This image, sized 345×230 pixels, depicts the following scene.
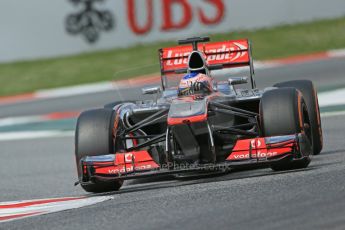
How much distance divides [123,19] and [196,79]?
11.8m

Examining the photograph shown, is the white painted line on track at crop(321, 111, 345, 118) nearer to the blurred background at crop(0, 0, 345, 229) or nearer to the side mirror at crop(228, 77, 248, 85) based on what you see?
the blurred background at crop(0, 0, 345, 229)

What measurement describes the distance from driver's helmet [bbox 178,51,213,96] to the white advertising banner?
36.5 feet

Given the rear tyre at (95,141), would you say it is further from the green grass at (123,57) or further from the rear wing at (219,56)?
the green grass at (123,57)

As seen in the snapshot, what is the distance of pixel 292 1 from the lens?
2084 cm

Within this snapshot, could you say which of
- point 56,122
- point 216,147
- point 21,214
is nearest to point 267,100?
point 216,147

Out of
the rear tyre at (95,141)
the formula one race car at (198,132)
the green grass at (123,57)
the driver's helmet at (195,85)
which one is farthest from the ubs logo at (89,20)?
the rear tyre at (95,141)

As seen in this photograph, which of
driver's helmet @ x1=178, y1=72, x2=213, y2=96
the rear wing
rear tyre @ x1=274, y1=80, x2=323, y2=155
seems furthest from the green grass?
driver's helmet @ x1=178, y1=72, x2=213, y2=96

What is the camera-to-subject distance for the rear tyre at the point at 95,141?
29.0 feet

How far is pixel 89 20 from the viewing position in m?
20.9

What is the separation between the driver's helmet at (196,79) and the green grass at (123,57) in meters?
11.2

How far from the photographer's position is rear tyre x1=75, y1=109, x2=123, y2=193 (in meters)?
8.84

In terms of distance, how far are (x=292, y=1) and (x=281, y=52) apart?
110cm

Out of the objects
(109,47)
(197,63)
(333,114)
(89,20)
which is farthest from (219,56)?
(109,47)

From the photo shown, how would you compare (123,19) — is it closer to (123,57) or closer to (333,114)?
(123,57)
